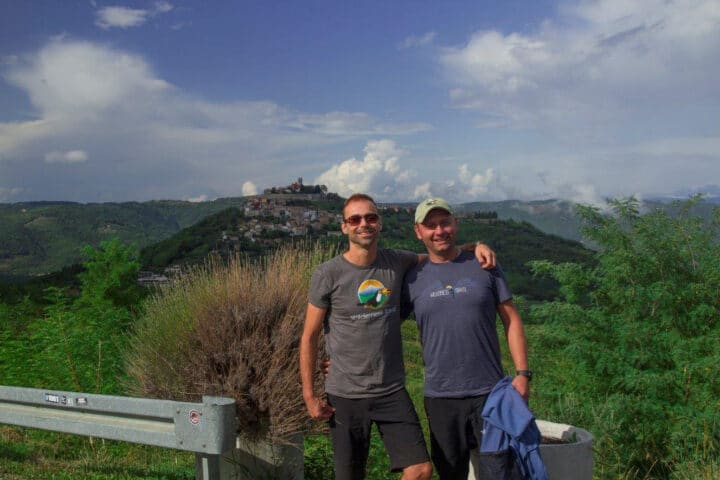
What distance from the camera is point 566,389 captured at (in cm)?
770

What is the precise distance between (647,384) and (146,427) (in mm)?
5255

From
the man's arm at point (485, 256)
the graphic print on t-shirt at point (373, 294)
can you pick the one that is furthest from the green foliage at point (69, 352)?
the man's arm at point (485, 256)

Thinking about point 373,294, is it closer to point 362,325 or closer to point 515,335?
point 362,325

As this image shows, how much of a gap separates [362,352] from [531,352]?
18.6 ft

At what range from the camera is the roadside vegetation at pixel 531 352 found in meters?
4.84

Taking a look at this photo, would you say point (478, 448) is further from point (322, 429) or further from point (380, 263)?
point (322, 429)

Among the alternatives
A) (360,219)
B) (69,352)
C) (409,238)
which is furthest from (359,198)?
(409,238)

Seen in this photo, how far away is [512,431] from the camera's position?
3.24 meters

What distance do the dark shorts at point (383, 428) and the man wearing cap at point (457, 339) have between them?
119mm

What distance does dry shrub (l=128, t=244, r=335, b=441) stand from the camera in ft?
15.4

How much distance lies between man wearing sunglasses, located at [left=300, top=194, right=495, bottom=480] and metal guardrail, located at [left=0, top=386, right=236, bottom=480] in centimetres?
53

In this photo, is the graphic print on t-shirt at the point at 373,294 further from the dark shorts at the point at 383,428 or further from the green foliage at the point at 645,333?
the green foliage at the point at 645,333

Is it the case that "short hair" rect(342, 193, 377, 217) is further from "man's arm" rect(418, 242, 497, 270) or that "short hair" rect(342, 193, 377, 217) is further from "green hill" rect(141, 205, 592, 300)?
"green hill" rect(141, 205, 592, 300)

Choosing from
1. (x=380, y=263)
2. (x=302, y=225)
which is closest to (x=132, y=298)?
(x=380, y=263)
